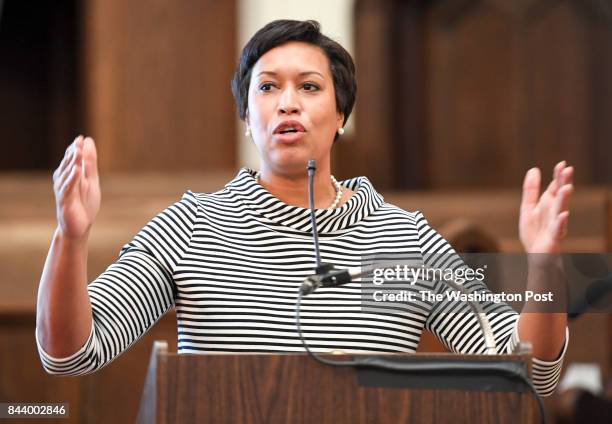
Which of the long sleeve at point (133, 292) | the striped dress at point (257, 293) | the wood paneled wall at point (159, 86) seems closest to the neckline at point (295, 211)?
the striped dress at point (257, 293)

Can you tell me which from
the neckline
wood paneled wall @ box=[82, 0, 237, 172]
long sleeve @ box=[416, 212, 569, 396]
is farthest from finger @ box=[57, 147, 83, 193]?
wood paneled wall @ box=[82, 0, 237, 172]

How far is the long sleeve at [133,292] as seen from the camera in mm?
1794

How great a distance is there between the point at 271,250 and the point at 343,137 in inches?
115

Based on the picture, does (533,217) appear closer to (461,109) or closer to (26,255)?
(26,255)

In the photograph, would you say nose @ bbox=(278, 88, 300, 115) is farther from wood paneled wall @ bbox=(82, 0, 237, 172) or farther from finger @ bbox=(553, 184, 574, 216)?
wood paneled wall @ bbox=(82, 0, 237, 172)

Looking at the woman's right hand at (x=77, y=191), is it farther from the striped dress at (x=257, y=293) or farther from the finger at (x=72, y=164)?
the striped dress at (x=257, y=293)

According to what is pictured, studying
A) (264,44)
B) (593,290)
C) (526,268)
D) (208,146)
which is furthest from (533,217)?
(208,146)

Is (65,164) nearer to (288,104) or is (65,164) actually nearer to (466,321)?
(288,104)

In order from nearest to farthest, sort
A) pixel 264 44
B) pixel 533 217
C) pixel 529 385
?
pixel 529 385, pixel 533 217, pixel 264 44

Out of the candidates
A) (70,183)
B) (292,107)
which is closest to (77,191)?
(70,183)

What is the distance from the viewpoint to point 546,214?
→ 1735 millimetres

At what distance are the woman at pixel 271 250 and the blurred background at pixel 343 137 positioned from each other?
46.8 inches

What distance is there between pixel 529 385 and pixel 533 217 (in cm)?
29

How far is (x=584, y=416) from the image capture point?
3180mm
